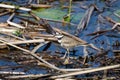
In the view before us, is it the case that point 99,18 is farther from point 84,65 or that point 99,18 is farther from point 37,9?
point 84,65

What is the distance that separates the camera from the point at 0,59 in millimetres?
5770

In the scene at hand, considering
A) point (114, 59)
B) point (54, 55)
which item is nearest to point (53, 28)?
point (54, 55)

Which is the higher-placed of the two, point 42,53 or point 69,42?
point 69,42

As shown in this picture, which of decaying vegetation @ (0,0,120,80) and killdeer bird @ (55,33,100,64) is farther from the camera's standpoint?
killdeer bird @ (55,33,100,64)

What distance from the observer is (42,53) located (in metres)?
5.93

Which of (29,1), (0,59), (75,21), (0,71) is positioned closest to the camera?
(0,71)

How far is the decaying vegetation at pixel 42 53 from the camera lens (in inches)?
209

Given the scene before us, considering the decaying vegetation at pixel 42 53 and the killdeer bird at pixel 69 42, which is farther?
the killdeer bird at pixel 69 42

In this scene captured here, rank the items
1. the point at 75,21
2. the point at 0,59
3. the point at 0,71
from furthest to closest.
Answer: the point at 75,21
the point at 0,59
the point at 0,71

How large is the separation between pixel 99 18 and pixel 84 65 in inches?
66.0

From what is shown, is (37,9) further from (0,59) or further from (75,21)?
(0,59)

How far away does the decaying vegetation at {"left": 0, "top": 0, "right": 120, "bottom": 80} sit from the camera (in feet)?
17.4

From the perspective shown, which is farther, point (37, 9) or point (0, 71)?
point (37, 9)

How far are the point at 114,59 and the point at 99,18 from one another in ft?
4.81
